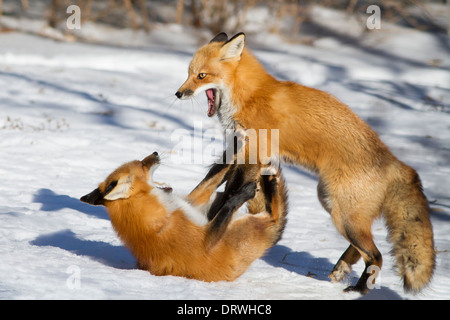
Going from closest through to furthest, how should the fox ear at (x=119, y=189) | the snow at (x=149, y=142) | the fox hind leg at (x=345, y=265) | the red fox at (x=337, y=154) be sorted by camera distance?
the snow at (x=149, y=142)
the fox ear at (x=119, y=189)
the red fox at (x=337, y=154)
the fox hind leg at (x=345, y=265)

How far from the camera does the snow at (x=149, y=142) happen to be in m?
3.57

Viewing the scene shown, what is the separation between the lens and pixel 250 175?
4.22 m

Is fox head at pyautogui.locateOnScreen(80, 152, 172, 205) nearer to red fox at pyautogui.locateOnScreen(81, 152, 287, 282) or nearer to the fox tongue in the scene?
red fox at pyautogui.locateOnScreen(81, 152, 287, 282)

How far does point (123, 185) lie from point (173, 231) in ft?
1.59

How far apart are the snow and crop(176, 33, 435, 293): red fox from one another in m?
0.33

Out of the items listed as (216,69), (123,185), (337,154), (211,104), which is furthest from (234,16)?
(123,185)

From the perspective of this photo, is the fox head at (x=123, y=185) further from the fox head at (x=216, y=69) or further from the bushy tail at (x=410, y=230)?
the bushy tail at (x=410, y=230)

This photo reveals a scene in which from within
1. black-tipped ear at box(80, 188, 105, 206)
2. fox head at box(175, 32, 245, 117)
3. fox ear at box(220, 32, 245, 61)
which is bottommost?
black-tipped ear at box(80, 188, 105, 206)

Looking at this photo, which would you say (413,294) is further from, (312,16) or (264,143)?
(312,16)

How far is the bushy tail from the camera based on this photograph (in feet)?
12.0

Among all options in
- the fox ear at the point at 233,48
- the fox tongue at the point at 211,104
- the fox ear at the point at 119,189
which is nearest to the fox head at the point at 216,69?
the fox ear at the point at 233,48

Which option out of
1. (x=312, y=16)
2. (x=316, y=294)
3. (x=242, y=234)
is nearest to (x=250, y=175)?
(x=242, y=234)

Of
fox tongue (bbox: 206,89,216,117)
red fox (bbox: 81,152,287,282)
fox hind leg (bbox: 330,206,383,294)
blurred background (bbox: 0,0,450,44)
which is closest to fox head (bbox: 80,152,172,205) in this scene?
red fox (bbox: 81,152,287,282)

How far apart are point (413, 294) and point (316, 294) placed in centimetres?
66
